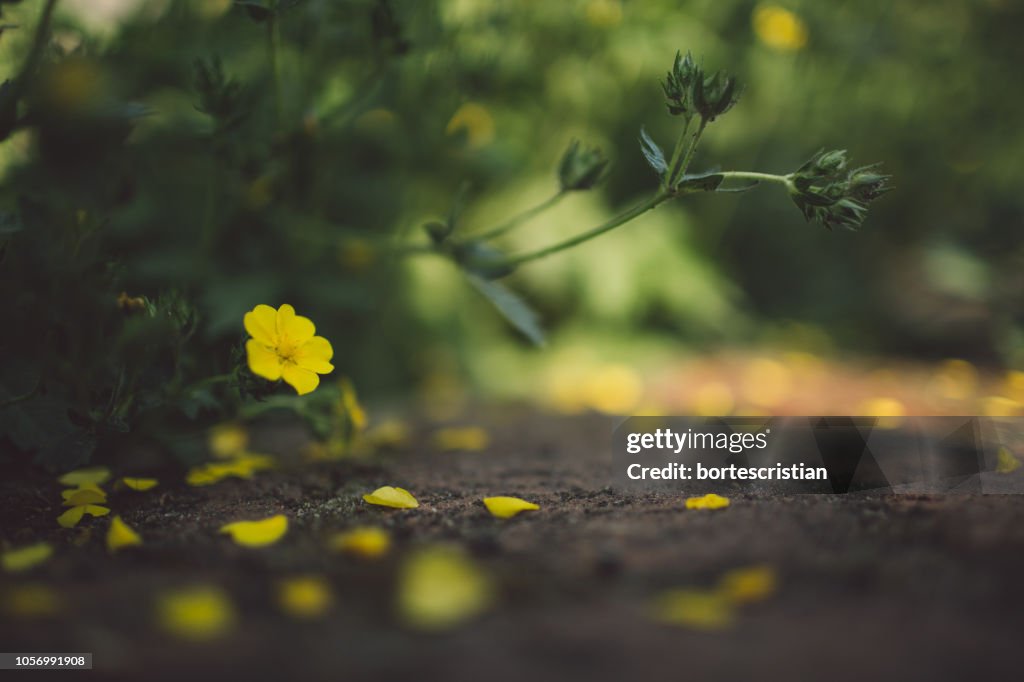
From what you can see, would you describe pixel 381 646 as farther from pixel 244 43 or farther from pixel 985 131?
pixel 985 131

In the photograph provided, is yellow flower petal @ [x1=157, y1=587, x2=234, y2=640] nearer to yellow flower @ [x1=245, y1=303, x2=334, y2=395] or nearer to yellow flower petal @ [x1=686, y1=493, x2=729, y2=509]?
yellow flower @ [x1=245, y1=303, x2=334, y2=395]

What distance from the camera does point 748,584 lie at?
2.51 feet

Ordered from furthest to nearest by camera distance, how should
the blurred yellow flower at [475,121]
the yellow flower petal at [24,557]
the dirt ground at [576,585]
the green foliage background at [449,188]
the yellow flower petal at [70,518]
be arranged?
the blurred yellow flower at [475,121], the green foliage background at [449,188], the yellow flower petal at [70,518], the yellow flower petal at [24,557], the dirt ground at [576,585]

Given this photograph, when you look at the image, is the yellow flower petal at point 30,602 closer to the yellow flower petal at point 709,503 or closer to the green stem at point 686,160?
the yellow flower petal at point 709,503

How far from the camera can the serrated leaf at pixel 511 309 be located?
4.21ft

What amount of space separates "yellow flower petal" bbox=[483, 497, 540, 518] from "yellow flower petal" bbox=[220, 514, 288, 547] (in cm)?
29

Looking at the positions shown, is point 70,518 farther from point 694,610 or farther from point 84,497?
point 694,610

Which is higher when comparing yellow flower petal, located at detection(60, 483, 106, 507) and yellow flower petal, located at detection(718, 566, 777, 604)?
yellow flower petal, located at detection(60, 483, 106, 507)

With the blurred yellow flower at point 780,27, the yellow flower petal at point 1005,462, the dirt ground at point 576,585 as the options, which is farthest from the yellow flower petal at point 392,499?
the blurred yellow flower at point 780,27

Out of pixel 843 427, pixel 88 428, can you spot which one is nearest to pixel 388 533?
pixel 88 428

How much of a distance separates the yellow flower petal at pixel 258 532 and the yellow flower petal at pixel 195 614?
150 millimetres

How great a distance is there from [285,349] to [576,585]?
1.93 ft

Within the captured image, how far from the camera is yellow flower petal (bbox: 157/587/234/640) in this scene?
0.70m

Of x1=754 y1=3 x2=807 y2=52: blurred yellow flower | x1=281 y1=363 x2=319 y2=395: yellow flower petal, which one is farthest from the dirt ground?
x1=754 y1=3 x2=807 y2=52: blurred yellow flower
